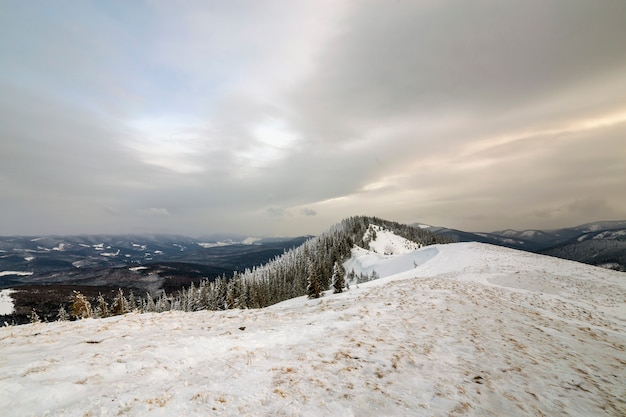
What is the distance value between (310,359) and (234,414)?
10.8ft

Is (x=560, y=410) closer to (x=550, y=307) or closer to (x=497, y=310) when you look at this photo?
(x=497, y=310)

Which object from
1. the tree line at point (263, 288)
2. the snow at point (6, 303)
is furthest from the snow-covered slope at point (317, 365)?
the snow at point (6, 303)

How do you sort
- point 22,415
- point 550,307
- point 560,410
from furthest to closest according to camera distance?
point 550,307, point 560,410, point 22,415

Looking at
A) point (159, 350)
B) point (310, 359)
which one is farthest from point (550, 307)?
point (159, 350)

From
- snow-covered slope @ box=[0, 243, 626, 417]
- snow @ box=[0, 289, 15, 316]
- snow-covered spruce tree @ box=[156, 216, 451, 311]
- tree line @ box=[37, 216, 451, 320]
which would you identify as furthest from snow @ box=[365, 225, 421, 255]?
snow @ box=[0, 289, 15, 316]

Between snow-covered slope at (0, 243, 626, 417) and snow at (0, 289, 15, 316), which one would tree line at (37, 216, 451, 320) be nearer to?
snow-covered slope at (0, 243, 626, 417)

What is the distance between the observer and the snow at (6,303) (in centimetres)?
17556

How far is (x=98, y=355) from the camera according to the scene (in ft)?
25.1

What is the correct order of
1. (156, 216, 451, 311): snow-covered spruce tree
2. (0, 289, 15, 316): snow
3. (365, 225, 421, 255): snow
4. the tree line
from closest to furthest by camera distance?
the tree line → (156, 216, 451, 311): snow-covered spruce tree → (365, 225, 421, 255): snow → (0, 289, 15, 316): snow

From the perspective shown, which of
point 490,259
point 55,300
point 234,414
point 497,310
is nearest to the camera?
point 234,414

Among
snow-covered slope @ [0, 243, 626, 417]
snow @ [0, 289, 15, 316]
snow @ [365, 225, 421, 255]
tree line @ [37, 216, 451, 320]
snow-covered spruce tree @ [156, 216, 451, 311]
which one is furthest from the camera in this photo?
snow @ [0, 289, 15, 316]

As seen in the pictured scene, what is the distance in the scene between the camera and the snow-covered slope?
5.77m

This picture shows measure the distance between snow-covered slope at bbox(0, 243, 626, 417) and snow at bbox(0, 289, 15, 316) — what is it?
264 metres

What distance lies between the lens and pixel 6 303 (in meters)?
184
